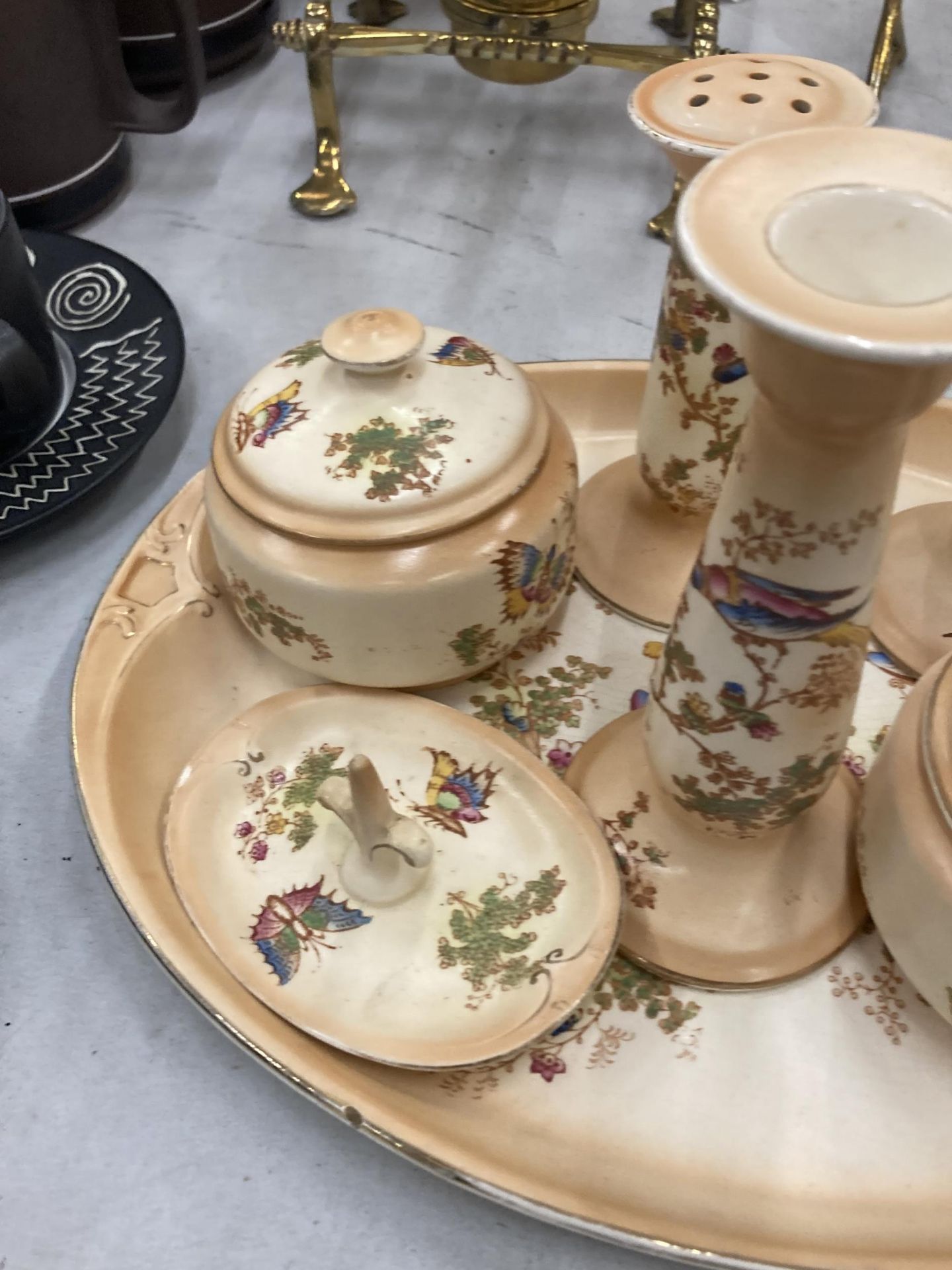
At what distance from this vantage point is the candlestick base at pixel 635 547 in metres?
0.55

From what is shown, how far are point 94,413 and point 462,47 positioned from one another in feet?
1.45

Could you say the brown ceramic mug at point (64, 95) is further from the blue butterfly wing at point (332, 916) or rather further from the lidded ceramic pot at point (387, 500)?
the blue butterfly wing at point (332, 916)

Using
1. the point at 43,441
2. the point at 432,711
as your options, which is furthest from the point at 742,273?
the point at 43,441

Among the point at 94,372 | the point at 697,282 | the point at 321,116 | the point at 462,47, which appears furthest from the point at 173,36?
the point at 697,282

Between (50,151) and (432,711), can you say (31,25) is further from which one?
(432,711)

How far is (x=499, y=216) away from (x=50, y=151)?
0.37m

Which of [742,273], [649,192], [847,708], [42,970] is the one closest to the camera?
[742,273]

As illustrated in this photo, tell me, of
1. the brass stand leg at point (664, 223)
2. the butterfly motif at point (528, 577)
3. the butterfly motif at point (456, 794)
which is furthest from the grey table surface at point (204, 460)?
the butterfly motif at point (528, 577)

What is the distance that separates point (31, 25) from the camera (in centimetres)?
70

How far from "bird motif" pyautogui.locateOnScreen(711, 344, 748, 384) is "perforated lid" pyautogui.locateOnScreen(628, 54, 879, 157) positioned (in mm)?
87

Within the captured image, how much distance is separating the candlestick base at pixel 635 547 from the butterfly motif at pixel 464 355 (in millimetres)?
134

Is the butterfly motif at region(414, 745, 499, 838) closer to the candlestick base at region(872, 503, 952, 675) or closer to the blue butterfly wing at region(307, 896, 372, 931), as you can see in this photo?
the blue butterfly wing at region(307, 896, 372, 931)

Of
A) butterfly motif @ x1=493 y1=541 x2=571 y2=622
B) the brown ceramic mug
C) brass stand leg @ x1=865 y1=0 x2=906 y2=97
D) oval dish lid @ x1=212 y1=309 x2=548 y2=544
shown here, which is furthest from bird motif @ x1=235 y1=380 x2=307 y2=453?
brass stand leg @ x1=865 y1=0 x2=906 y2=97

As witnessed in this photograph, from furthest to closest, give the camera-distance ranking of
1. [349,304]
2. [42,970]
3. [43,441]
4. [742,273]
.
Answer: [349,304], [43,441], [42,970], [742,273]
